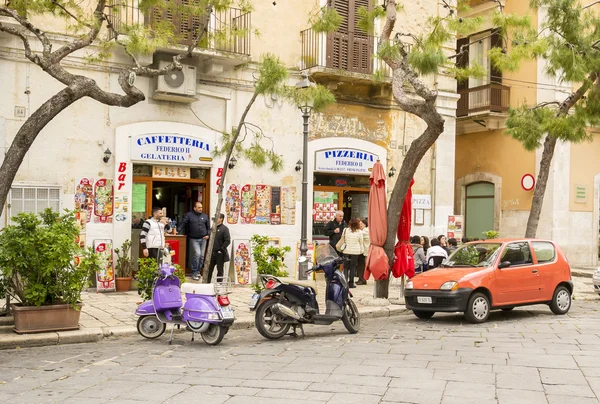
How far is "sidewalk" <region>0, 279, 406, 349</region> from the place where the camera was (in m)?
9.87

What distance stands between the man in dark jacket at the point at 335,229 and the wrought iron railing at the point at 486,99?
29.5ft

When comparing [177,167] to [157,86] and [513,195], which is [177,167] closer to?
[157,86]

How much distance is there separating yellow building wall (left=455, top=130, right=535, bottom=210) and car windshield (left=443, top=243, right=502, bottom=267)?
37.3 ft

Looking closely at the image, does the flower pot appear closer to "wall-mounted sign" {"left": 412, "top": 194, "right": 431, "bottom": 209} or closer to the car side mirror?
the car side mirror

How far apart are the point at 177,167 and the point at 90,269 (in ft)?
20.4

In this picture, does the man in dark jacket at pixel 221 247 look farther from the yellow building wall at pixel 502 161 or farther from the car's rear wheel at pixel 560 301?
the yellow building wall at pixel 502 161

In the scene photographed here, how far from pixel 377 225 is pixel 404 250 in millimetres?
925

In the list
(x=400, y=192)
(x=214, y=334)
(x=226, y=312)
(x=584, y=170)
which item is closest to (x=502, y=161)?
(x=584, y=170)

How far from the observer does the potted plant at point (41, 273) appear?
32.7 feet

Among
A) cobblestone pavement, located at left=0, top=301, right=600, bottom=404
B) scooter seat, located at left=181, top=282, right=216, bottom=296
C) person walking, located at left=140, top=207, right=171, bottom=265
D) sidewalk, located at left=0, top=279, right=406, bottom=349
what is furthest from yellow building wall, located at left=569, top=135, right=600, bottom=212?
scooter seat, located at left=181, top=282, right=216, bottom=296

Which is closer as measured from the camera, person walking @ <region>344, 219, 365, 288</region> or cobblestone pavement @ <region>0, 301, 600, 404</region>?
cobblestone pavement @ <region>0, 301, 600, 404</region>

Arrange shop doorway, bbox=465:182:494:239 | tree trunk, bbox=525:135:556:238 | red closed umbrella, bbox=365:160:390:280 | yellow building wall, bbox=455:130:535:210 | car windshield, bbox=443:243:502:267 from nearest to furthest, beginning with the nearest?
car windshield, bbox=443:243:502:267, red closed umbrella, bbox=365:160:390:280, tree trunk, bbox=525:135:556:238, yellow building wall, bbox=455:130:535:210, shop doorway, bbox=465:182:494:239

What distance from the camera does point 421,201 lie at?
67.0ft

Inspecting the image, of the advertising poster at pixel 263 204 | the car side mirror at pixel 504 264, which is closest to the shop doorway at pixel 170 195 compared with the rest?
the advertising poster at pixel 263 204
